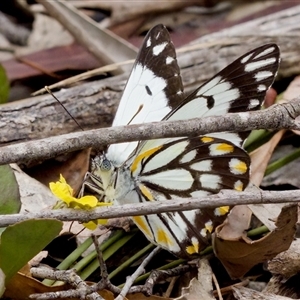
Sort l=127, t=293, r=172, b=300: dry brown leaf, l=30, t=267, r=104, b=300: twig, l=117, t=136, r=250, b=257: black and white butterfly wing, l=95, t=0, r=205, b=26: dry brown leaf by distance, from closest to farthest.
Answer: l=30, t=267, r=104, b=300: twig
l=127, t=293, r=172, b=300: dry brown leaf
l=117, t=136, r=250, b=257: black and white butterfly wing
l=95, t=0, r=205, b=26: dry brown leaf

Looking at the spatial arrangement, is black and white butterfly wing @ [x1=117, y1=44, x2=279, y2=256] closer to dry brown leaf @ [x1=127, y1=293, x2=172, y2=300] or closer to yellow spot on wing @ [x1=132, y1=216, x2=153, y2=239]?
yellow spot on wing @ [x1=132, y1=216, x2=153, y2=239]

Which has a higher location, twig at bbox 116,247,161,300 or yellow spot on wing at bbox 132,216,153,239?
yellow spot on wing at bbox 132,216,153,239

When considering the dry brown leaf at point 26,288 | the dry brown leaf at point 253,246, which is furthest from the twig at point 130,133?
the dry brown leaf at point 26,288

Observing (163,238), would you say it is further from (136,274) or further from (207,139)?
(207,139)

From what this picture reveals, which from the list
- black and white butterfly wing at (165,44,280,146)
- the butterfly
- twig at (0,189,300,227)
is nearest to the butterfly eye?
the butterfly

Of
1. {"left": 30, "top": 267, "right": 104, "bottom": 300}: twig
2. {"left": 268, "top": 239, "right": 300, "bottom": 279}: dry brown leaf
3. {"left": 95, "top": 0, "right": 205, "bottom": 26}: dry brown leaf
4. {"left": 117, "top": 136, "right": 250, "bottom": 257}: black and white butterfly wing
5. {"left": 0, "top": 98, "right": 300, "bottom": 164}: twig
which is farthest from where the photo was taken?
{"left": 95, "top": 0, "right": 205, "bottom": 26}: dry brown leaf

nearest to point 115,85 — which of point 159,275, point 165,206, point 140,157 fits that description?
point 140,157

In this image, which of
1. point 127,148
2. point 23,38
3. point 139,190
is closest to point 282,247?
point 139,190

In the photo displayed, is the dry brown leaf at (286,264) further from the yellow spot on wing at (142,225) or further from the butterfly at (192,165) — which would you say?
the yellow spot on wing at (142,225)

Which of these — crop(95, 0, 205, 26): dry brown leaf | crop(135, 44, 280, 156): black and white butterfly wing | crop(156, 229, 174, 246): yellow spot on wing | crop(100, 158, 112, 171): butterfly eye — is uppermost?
crop(95, 0, 205, 26): dry brown leaf
